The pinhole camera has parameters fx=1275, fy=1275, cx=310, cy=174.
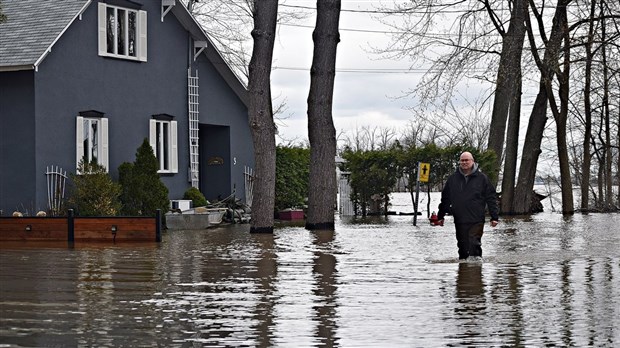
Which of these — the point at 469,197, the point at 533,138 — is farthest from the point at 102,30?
the point at 469,197

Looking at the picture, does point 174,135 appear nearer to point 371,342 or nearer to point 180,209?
point 180,209

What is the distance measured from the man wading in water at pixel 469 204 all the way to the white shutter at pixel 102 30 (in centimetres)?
1732

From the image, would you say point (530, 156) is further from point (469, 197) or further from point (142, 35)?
point (469, 197)

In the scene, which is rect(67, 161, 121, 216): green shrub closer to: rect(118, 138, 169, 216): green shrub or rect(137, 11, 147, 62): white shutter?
rect(118, 138, 169, 216): green shrub

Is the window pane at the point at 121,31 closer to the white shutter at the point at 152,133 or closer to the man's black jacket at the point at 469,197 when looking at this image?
the white shutter at the point at 152,133

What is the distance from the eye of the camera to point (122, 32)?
36062 mm

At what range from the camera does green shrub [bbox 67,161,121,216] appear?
3147 cm

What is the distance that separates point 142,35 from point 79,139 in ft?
14.5

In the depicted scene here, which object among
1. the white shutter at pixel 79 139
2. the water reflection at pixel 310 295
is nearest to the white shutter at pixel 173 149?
the white shutter at pixel 79 139

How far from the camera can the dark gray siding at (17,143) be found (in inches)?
1282

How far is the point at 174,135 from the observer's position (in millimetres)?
38062

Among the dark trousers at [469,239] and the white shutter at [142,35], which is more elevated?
the white shutter at [142,35]

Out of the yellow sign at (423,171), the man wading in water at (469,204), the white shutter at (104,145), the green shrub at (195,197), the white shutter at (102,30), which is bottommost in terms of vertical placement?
the man wading in water at (469,204)

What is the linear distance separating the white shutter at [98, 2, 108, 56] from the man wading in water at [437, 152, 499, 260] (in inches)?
682
